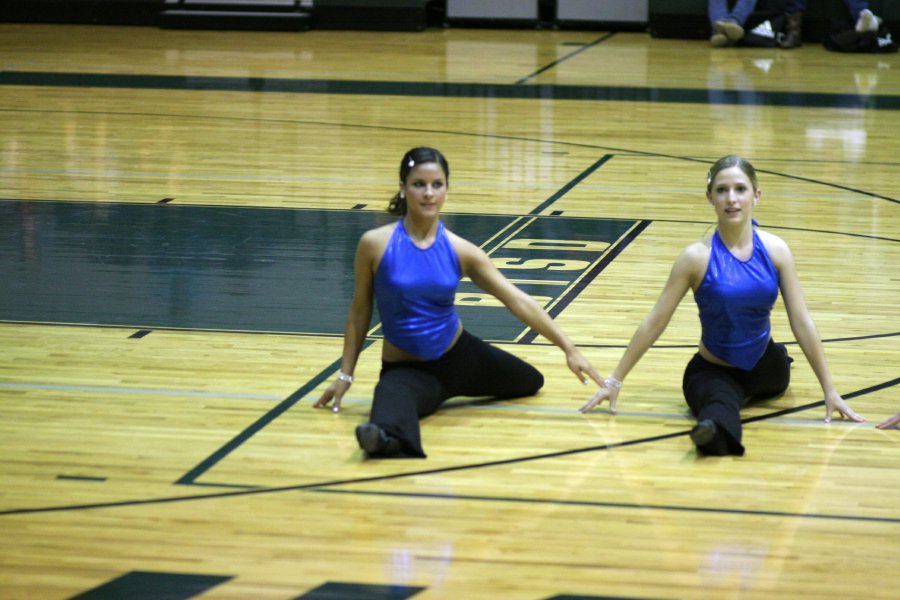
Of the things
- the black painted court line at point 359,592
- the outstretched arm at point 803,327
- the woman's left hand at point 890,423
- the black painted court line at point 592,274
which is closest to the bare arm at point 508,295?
the outstretched arm at point 803,327

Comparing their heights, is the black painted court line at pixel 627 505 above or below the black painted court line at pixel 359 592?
below

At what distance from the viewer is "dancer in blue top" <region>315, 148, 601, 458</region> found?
4.45 m

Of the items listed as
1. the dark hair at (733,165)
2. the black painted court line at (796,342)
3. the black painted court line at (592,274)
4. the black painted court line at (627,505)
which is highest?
the dark hair at (733,165)

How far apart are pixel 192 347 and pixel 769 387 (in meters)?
2.15

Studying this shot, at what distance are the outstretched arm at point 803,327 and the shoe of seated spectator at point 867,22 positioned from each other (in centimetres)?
1090

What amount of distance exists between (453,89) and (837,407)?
824cm

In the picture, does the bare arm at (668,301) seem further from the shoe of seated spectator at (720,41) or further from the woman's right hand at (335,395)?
the shoe of seated spectator at (720,41)

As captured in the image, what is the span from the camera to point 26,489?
3.99m

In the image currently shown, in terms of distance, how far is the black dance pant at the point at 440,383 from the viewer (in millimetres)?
4254

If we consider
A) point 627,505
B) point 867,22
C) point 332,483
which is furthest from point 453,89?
point 627,505

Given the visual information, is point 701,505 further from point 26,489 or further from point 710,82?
point 710,82

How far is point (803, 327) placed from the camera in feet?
14.6

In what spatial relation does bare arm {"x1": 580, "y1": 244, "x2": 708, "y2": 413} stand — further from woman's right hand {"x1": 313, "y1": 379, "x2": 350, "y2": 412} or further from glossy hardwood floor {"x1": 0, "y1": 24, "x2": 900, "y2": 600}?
woman's right hand {"x1": 313, "y1": 379, "x2": 350, "y2": 412}

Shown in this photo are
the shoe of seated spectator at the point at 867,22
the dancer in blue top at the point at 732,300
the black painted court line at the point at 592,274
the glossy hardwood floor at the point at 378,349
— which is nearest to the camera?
the glossy hardwood floor at the point at 378,349
